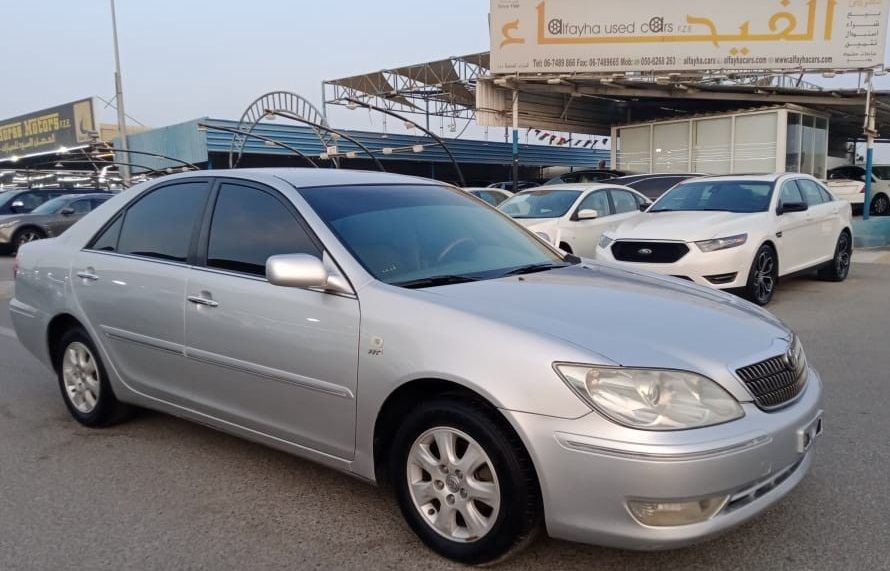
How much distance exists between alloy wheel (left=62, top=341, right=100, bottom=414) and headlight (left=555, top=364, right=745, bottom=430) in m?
3.24

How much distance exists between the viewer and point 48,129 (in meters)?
48.4

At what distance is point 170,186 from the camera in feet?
13.9

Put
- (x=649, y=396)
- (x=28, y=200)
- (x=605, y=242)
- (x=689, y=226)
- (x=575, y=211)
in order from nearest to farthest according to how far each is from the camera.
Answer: (x=649, y=396)
(x=689, y=226)
(x=605, y=242)
(x=575, y=211)
(x=28, y=200)

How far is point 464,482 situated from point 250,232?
1.74m

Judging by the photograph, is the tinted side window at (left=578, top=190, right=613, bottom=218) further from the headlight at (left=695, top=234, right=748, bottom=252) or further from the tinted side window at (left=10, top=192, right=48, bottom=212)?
the tinted side window at (left=10, top=192, right=48, bottom=212)

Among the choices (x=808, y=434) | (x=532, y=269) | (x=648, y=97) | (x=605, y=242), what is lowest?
(x=808, y=434)

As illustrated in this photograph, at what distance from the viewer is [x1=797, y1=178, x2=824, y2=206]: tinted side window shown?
9.49 meters

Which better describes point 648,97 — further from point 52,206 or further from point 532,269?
point 532,269

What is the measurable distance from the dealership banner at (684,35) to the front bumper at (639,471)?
2058 cm

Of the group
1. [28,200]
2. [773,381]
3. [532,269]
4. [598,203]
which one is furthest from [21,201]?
[773,381]

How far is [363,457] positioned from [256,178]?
5.24ft

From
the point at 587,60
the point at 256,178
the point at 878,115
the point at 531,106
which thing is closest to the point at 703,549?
the point at 256,178

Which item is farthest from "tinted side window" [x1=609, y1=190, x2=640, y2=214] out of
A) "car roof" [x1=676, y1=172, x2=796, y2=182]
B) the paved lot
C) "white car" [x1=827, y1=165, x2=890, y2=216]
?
"white car" [x1=827, y1=165, x2=890, y2=216]

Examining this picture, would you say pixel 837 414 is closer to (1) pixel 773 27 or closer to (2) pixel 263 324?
(2) pixel 263 324
